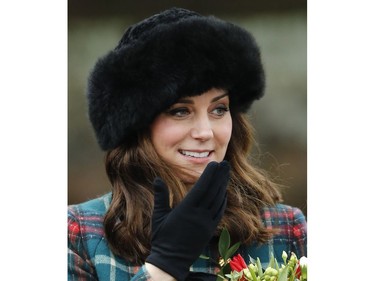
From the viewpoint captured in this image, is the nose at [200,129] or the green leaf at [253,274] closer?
the green leaf at [253,274]

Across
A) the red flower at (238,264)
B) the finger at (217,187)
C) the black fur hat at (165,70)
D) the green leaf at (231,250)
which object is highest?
the black fur hat at (165,70)

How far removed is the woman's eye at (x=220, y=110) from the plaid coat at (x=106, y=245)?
0.71 ft

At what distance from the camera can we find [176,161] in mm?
1793

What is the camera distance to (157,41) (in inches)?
68.7

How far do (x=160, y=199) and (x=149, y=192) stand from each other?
0.31 ft

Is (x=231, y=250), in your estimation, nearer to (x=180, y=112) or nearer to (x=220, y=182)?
(x=220, y=182)

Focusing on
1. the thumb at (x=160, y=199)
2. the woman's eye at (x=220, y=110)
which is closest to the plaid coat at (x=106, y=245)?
the thumb at (x=160, y=199)

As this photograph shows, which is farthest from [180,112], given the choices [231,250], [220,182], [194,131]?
[231,250]

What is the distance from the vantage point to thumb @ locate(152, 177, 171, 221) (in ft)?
5.64

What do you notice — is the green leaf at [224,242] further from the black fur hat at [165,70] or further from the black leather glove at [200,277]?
the black fur hat at [165,70]

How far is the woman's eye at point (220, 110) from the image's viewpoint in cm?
179

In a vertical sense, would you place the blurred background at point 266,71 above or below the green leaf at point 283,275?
above

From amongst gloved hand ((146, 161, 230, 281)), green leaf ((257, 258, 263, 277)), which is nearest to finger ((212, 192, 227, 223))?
gloved hand ((146, 161, 230, 281))

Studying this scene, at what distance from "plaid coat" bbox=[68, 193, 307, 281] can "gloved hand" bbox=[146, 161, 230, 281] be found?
0.27 feet
